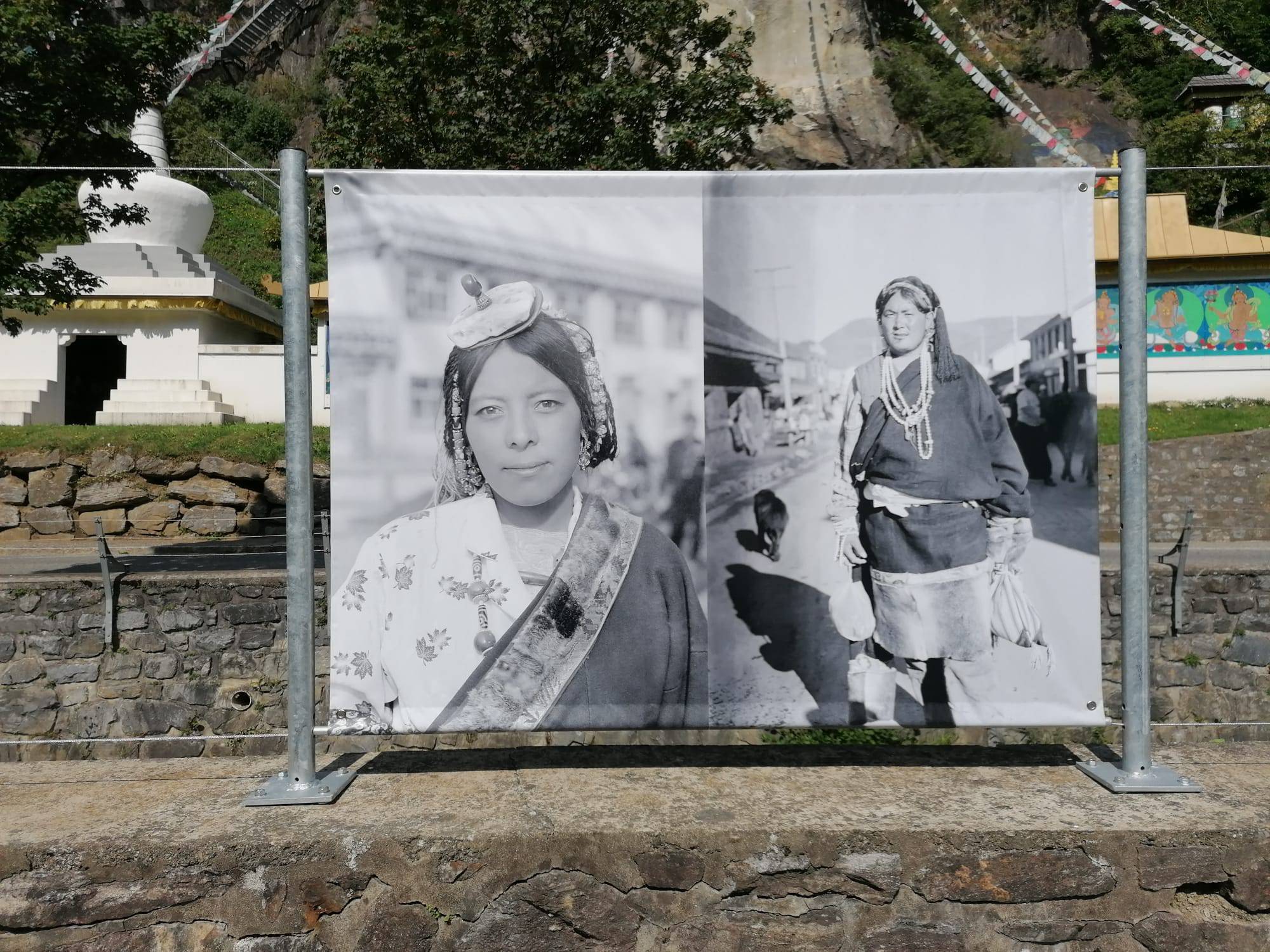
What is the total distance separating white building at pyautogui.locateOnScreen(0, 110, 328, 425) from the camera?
13.2 m

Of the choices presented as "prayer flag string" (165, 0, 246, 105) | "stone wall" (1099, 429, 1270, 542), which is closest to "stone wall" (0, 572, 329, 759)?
"stone wall" (1099, 429, 1270, 542)

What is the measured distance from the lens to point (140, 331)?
13.9m

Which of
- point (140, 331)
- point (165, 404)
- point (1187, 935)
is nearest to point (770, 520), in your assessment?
point (1187, 935)

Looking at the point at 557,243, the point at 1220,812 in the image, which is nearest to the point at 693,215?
the point at 557,243

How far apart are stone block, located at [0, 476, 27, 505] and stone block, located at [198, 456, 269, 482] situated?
198 centimetres

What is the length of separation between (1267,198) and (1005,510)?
2516cm

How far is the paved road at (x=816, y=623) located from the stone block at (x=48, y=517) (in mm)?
10307

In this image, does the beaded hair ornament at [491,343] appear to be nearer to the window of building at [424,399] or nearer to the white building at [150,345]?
the window of building at [424,399]

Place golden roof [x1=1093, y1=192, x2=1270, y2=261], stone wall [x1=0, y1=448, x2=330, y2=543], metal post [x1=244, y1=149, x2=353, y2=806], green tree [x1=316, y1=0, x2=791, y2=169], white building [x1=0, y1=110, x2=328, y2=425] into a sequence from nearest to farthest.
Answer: metal post [x1=244, y1=149, x2=353, y2=806]
green tree [x1=316, y1=0, x2=791, y2=169]
stone wall [x1=0, y1=448, x2=330, y2=543]
white building [x1=0, y1=110, x2=328, y2=425]
golden roof [x1=1093, y1=192, x2=1270, y2=261]

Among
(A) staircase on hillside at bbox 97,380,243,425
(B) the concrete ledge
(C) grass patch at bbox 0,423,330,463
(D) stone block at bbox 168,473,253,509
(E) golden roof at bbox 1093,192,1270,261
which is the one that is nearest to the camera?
(B) the concrete ledge

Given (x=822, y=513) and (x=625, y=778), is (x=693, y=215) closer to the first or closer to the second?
(x=822, y=513)

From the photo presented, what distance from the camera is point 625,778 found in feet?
8.52

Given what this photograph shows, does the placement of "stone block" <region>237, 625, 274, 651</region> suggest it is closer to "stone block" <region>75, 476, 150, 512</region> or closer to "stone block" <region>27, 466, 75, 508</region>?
"stone block" <region>75, 476, 150, 512</region>

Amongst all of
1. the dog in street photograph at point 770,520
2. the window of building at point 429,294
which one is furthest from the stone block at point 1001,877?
the window of building at point 429,294
